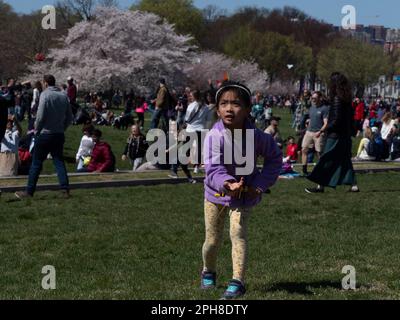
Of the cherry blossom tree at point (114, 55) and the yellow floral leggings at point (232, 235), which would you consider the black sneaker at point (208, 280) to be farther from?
the cherry blossom tree at point (114, 55)

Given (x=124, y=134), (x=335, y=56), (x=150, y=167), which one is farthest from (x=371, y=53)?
(x=150, y=167)

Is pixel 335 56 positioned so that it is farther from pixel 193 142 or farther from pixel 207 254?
pixel 207 254

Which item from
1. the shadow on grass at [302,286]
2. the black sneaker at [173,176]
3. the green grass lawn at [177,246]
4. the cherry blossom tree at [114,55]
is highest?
the cherry blossom tree at [114,55]

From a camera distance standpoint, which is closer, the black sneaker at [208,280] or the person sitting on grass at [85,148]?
the black sneaker at [208,280]

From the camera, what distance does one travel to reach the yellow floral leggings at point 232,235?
591cm

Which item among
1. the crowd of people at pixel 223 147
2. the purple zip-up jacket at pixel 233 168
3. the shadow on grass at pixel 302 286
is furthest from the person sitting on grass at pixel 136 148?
the purple zip-up jacket at pixel 233 168

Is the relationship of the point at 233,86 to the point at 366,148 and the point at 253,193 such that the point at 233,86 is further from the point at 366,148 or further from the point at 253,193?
the point at 366,148

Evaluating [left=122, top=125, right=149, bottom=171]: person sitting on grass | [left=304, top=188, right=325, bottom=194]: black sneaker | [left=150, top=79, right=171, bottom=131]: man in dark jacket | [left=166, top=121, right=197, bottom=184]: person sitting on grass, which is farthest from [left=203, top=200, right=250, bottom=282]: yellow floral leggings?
[left=150, top=79, right=171, bottom=131]: man in dark jacket

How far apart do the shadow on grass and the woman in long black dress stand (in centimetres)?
658

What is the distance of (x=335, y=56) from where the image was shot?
8531 centimetres

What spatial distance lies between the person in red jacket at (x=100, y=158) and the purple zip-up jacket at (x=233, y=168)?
1013cm

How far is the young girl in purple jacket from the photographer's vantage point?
580 centimetres

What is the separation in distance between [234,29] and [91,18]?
150ft

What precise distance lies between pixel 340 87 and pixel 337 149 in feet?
3.26
